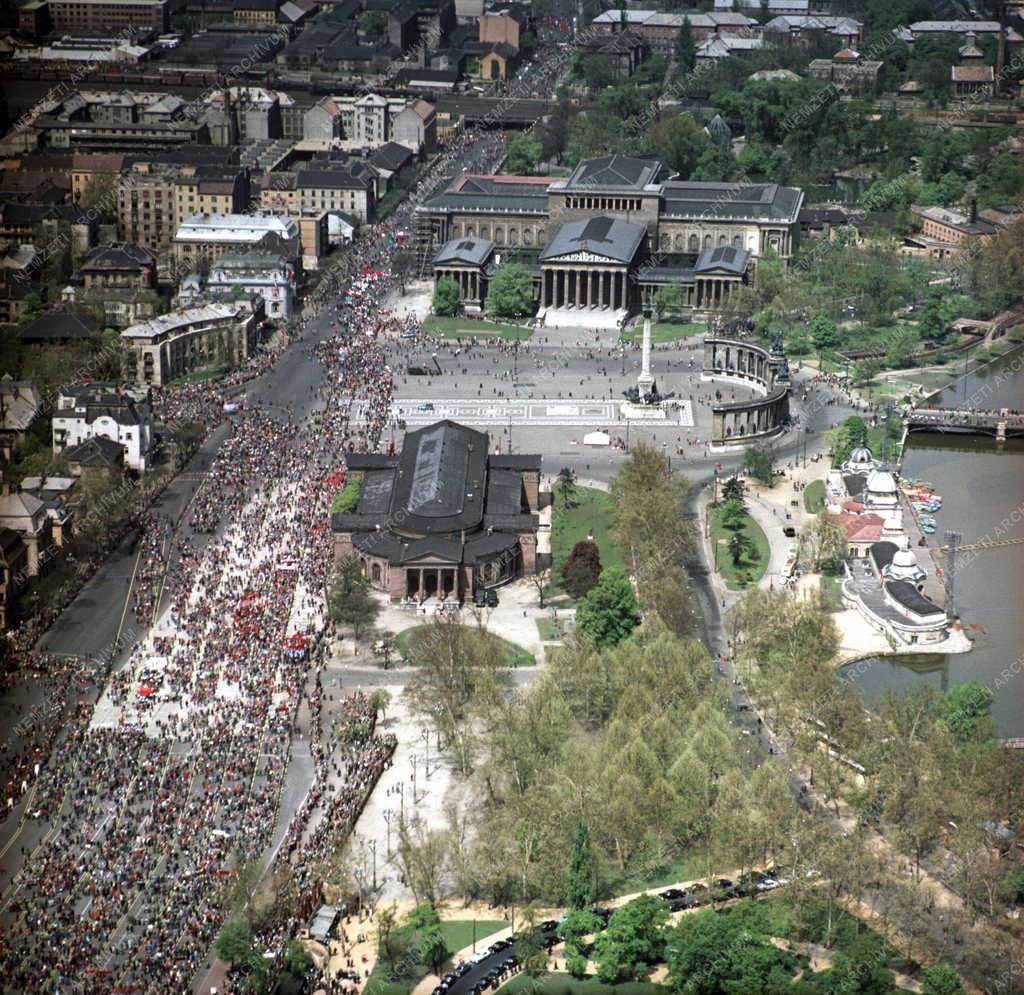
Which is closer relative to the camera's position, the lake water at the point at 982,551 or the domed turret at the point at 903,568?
the lake water at the point at 982,551

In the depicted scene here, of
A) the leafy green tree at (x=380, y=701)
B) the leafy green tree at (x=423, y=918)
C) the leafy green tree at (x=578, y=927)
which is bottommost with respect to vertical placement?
the leafy green tree at (x=380, y=701)

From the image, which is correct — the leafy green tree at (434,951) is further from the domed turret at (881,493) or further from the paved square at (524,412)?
the paved square at (524,412)

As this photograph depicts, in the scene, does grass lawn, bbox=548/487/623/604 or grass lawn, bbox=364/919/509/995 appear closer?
grass lawn, bbox=364/919/509/995

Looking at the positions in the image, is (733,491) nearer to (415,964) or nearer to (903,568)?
(903,568)

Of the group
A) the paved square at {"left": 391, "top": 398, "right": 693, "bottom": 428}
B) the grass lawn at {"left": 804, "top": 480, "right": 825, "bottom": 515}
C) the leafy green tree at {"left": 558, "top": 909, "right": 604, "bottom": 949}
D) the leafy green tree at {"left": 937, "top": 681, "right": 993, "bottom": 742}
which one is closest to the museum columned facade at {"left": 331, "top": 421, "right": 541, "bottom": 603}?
the grass lawn at {"left": 804, "top": 480, "right": 825, "bottom": 515}

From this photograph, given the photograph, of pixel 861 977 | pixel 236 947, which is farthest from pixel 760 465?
pixel 236 947

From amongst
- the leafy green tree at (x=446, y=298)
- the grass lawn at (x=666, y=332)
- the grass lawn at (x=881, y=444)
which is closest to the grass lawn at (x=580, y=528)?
the grass lawn at (x=881, y=444)

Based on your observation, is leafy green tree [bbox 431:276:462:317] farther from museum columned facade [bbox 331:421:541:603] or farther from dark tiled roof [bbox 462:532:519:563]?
dark tiled roof [bbox 462:532:519:563]
